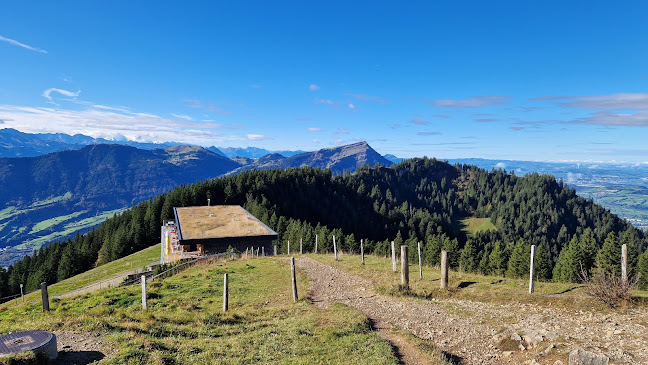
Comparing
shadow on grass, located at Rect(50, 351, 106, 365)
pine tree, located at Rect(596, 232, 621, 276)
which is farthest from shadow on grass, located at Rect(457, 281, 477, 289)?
pine tree, located at Rect(596, 232, 621, 276)

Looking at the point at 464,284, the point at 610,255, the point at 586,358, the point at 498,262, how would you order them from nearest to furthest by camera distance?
the point at 586,358, the point at 464,284, the point at 610,255, the point at 498,262

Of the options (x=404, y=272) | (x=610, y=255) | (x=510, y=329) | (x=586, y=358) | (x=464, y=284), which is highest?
(x=586, y=358)

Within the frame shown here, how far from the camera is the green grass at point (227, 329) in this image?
40.7ft

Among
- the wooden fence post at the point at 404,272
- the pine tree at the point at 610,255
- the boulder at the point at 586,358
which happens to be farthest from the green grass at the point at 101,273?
the pine tree at the point at 610,255

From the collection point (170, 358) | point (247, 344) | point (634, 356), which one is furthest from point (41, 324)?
point (634, 356)

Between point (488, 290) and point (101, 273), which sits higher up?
point (488, 290)

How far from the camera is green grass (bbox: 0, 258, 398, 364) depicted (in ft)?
40.7

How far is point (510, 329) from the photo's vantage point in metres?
14.2

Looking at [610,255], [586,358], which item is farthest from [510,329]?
[610,255]

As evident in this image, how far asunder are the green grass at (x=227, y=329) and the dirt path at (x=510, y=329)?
2.44 meters

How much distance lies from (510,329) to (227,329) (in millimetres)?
12599

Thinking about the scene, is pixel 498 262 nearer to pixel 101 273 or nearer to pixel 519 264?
pixel 519 264

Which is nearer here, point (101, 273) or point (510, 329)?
point (510, 329)

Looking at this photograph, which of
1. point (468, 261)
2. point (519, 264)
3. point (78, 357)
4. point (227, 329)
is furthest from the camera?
point (468, 261)
